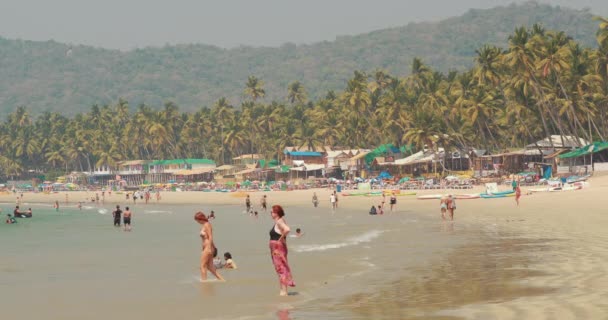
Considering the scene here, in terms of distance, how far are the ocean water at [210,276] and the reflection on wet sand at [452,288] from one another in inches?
5.3

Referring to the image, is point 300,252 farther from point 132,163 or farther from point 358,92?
point 132,163

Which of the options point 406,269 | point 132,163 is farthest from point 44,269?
point 132,163

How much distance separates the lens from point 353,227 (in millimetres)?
33500

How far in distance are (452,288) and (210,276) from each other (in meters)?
5.63

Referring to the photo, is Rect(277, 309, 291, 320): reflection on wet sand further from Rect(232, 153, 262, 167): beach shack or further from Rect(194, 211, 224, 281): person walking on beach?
Rect(232, 153, 262, 167): beach shack

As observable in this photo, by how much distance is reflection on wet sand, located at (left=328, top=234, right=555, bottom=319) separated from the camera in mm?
11220

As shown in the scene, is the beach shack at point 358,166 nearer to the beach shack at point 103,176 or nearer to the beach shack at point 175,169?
the beach shack at point 175,169

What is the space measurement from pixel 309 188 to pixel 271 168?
24.2 meters

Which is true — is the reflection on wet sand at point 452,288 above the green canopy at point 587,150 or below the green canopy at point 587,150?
below

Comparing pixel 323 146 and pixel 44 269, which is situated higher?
pixel 323 146

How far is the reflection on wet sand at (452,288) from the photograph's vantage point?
11.2 metres

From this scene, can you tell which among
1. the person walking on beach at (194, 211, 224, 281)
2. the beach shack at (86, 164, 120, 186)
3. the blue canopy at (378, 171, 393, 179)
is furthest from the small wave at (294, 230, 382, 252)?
the beach shack at (86, 164, 120, 186)

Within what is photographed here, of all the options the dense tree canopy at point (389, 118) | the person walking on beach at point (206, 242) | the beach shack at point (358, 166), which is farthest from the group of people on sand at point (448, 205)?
the beach shack at point (358, 166)

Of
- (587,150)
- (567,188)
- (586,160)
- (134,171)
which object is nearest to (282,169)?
(134,171)
